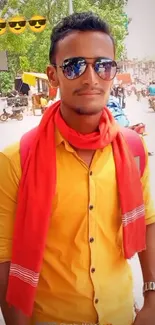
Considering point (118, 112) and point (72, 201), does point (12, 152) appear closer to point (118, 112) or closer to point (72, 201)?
point (72, 201)

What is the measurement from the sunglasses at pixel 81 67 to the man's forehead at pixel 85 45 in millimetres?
15

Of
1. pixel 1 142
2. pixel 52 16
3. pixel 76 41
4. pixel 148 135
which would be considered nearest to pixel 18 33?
pixel 52 16

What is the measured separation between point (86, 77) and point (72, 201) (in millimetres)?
328

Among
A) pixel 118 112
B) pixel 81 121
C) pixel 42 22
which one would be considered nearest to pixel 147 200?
pixel 81 121

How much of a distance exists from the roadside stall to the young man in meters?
0.71

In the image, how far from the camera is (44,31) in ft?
5.82

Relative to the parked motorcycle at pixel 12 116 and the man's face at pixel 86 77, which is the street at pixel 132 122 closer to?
the parked motorcycle at pixel 12 116

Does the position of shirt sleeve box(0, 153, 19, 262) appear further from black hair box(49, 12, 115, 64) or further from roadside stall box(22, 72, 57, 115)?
roadside stall box(22, 72, 57, 115)

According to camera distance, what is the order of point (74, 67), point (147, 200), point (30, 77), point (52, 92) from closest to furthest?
point (74, 67), point (147, 200), point (52, 92), point (30, 77)

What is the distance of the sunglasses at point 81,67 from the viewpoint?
958 mm

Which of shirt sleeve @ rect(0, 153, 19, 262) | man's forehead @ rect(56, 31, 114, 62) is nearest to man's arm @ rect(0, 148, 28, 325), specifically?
shirt sleeve @ rect(0, 153, 19, 262)

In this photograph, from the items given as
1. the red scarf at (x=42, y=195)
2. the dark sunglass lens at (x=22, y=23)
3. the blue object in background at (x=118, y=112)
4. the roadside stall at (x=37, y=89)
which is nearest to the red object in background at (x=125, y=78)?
the blue object in background at (x=118, y=112)

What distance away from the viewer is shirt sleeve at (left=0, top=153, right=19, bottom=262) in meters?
0.98

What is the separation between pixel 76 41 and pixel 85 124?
22cm
